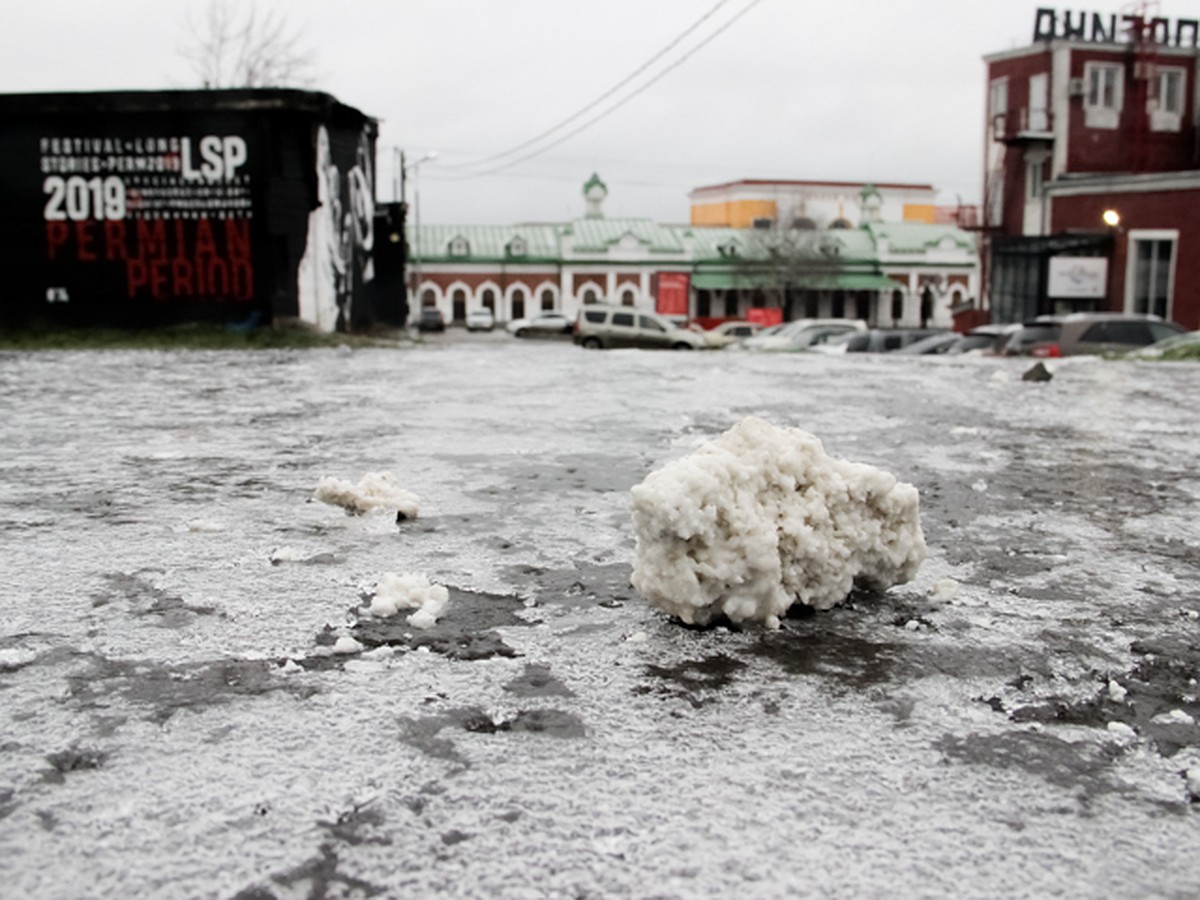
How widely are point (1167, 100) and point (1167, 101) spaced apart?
37mm

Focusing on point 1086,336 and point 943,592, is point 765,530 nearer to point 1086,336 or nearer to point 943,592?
point 943,592

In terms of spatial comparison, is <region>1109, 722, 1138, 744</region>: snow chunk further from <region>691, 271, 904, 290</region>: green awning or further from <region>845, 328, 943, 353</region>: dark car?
<region>691, 271, 904, 290</region>: green awning

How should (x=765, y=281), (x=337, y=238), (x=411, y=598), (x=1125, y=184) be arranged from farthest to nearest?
(x=765, y=281) → (x=1125, y=184) → (x=337, y=238) → (x=411, y=598)

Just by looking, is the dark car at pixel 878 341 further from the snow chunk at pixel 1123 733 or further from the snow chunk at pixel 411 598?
the snow chunk at pixel 1123 733

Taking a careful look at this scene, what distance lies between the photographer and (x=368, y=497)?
493 centimetres

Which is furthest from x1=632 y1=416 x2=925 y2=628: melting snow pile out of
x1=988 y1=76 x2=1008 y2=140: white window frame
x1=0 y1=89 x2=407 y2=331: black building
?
x1=988 y1=76 x2=1008 y2=140: white window frame

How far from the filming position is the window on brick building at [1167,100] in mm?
41031

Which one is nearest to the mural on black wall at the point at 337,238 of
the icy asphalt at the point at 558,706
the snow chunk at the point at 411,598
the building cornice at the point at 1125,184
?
the icy asphalt at the point at 558,706

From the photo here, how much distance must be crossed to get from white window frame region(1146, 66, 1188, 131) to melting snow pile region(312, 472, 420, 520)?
4335cm

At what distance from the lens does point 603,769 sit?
2.38m

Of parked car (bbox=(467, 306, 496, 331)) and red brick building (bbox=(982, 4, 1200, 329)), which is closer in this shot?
red brick building (bbox=(982, 4, 1200, 329))

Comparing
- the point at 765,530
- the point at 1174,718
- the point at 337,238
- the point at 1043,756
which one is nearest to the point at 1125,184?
the point at 337,238

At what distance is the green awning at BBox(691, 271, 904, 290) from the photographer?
63656mm

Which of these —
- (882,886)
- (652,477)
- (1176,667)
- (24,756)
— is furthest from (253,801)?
(1176,667)
